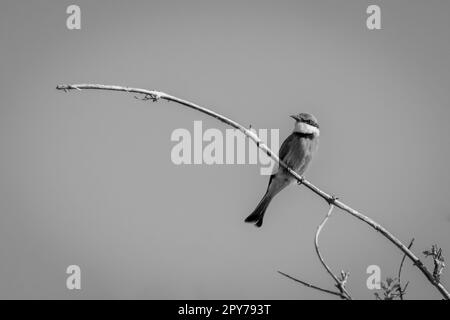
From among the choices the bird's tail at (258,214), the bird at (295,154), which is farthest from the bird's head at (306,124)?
the bird's tail at (258,214)

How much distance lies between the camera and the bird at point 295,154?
934 centimetres

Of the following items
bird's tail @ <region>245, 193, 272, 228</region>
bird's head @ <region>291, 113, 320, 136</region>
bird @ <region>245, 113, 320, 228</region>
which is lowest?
bird's tail @ <region>245, 193, 272, 228</region>

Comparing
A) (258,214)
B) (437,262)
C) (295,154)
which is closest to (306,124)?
(295,154)

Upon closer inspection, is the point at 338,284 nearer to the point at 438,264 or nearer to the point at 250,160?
the point at 438,264

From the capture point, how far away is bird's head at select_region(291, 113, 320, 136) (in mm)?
9523

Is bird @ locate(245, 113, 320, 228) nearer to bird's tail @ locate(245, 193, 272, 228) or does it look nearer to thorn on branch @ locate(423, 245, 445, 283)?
bird's tail @ locate(245, 193, 272, 228)

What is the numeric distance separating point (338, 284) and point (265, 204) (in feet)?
18.4

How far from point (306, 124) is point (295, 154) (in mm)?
525

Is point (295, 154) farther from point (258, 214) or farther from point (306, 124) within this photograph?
point (258, 214)

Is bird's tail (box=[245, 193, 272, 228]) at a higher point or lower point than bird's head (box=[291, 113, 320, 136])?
lower

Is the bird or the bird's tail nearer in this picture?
the bird's tail

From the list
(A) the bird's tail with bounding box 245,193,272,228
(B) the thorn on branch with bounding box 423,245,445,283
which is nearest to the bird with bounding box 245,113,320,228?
(A) the bird's tail with bounding box 245,193,272,228
